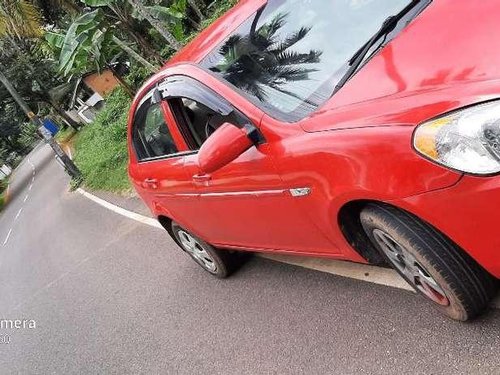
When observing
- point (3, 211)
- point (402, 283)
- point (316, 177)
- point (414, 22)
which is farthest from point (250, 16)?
point (3, 211)

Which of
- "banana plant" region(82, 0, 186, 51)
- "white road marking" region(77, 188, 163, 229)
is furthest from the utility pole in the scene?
"banana plant" region(82, 0, 186, 51)

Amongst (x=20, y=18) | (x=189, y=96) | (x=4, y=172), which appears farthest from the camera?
(x=4, y=172)

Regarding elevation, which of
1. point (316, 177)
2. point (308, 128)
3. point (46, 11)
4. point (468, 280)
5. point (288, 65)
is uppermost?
point (46, 11)

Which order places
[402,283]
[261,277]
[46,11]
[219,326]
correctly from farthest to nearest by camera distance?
[46,11] → [261,277] → [219,326] → [402,283]

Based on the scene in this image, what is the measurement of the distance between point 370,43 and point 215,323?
2.65 meters

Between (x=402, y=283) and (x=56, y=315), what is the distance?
16.7 ft

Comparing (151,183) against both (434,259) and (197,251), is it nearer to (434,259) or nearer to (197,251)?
(197,251)

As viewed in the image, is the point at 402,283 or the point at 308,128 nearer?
the point at 308,128

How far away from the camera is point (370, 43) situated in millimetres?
3047

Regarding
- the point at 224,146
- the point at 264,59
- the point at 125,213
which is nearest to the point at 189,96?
the point at 264,59

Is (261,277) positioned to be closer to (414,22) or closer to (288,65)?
(288,65)

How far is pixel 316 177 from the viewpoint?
9.40 feet

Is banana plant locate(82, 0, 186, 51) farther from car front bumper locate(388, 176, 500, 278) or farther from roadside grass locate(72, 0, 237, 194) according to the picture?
car front bumper locate(388, 176, 500, 278)

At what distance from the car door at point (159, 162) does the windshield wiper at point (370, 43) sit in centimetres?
140
